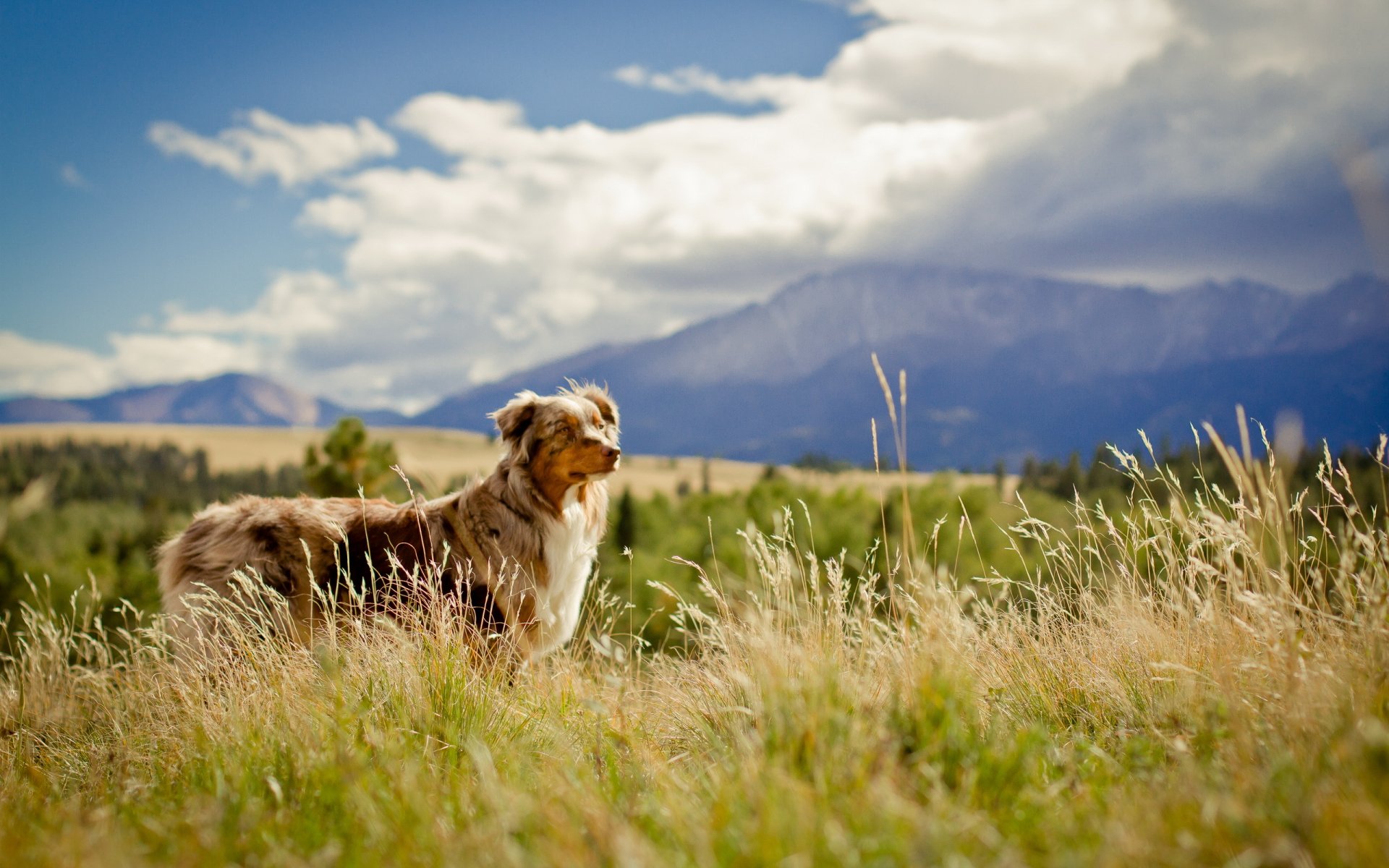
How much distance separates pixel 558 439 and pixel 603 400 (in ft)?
2.43

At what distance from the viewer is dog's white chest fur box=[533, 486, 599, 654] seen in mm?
5609

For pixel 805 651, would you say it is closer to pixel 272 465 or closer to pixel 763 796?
pixel 763 796

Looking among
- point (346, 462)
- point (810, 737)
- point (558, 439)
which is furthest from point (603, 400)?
point (346, 462)

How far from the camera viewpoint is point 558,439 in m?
5.88

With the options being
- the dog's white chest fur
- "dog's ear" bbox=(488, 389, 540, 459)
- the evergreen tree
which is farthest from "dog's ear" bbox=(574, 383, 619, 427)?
the evergreen tree

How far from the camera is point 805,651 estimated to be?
139 inches

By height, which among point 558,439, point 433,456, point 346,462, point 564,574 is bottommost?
point 433,456

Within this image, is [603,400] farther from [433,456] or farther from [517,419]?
[433,456]

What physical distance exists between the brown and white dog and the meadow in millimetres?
502

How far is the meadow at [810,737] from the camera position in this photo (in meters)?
2.12

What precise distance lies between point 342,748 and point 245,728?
72cm

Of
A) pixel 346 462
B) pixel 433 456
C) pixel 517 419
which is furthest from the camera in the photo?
pixel 433 456

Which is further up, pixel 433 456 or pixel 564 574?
pixel 564 574

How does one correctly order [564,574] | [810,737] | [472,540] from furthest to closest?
[564,574] < [472,540] < [810,737]
